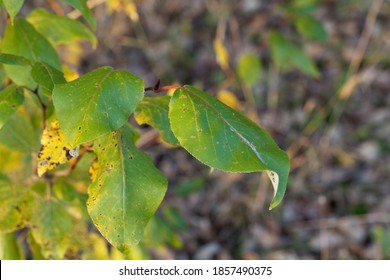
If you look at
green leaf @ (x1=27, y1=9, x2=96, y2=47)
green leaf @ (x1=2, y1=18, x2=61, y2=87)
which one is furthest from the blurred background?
green leaf @ (x1=2, y1=18, x2=61, y2=87)

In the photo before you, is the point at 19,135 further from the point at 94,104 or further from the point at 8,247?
the point at 94,104

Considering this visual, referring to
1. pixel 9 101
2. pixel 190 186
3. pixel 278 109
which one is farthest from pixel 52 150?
pixel 278 109

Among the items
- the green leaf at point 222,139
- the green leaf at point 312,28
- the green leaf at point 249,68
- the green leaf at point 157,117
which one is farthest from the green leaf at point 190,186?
the green leaf at point 222,139

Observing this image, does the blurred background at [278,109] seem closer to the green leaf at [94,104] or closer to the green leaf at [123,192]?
the green leaf at [123,192]

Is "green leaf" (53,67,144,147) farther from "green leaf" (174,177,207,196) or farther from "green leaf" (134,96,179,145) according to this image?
"green leaf" (174,177,207,196)

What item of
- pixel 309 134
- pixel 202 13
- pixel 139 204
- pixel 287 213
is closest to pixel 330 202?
pixel 287 213

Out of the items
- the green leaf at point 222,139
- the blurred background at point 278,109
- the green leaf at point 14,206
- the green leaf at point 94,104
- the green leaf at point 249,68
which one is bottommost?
the blurred background at point 278,109
